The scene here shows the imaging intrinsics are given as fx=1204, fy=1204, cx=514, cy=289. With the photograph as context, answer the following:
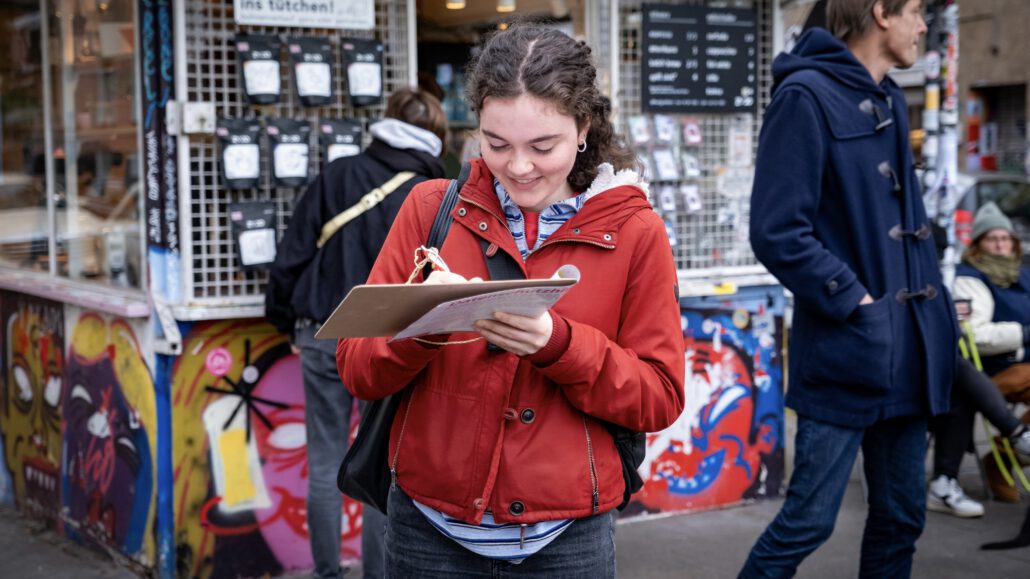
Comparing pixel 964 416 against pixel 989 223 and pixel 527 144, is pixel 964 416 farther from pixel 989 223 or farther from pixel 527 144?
pixel 527 144

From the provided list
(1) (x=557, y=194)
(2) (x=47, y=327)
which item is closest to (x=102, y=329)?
(2) (x=47, y=327)

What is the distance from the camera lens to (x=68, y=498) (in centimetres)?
545

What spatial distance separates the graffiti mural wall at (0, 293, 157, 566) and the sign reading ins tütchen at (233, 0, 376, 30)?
1298mm

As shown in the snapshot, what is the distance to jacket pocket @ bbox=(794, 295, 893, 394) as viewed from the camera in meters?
3.55

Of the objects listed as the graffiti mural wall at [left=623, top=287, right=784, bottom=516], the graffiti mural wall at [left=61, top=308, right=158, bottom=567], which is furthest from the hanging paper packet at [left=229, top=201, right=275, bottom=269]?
the graffiti mural wall at [left=623, top=287, right=784, bottom=516]

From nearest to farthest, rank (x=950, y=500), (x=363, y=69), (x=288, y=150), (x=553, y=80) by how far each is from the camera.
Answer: (x=553, y=80) < (x=288, y=150) < (x=363, y=69) < (x=950, y=500)

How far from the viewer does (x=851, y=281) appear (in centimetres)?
350

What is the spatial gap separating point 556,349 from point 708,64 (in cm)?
379

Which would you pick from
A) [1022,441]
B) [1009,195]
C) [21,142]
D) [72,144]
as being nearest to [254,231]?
[72,144]

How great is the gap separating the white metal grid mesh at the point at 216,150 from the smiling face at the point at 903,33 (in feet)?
7.13

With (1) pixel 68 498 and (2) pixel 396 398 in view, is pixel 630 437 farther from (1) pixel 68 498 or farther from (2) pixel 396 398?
(1) pixel 68 498

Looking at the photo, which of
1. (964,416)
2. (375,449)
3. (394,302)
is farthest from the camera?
(964,416)

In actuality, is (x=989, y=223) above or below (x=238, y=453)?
above

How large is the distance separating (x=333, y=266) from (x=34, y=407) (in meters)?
2.28
